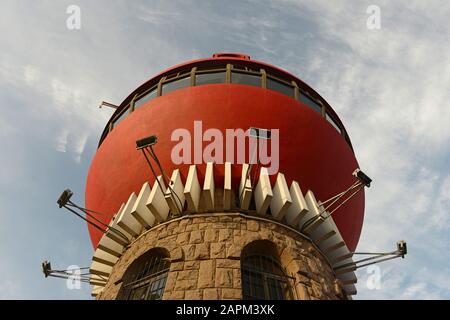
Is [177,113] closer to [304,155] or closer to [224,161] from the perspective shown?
[224,161]

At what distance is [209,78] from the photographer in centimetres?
1098

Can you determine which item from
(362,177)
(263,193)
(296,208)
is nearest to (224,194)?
(263,193)

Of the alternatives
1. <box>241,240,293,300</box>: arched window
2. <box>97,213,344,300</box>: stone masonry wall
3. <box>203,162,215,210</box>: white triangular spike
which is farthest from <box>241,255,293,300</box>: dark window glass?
<box>203,162,215,210</box>: white triangular spike

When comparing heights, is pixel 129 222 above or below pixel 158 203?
below

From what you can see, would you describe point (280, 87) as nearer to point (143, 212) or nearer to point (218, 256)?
point (143, 212)

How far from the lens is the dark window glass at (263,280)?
7805 millimetres

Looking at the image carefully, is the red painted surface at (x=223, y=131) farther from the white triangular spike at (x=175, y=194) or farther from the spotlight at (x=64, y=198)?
the spotlight at (x=64, y=198)

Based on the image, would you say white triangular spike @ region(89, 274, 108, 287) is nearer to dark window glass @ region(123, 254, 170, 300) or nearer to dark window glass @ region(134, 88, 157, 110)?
dark window glass @ region(123, 254, 170, 300)

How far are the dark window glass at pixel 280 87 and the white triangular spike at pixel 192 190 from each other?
10.7 ft

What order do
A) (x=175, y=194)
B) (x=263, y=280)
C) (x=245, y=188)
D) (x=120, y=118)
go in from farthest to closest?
1. (x=120, y=118)
2. (x=175, y=194)
3. (x=245, y=188)
4. (x=263, y=280)

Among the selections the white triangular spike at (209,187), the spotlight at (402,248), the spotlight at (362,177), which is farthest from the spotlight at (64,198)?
the spotlight at (402,248)

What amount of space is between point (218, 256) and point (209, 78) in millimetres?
4911

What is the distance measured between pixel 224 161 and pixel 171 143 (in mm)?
1281

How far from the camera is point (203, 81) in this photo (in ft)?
35.8
